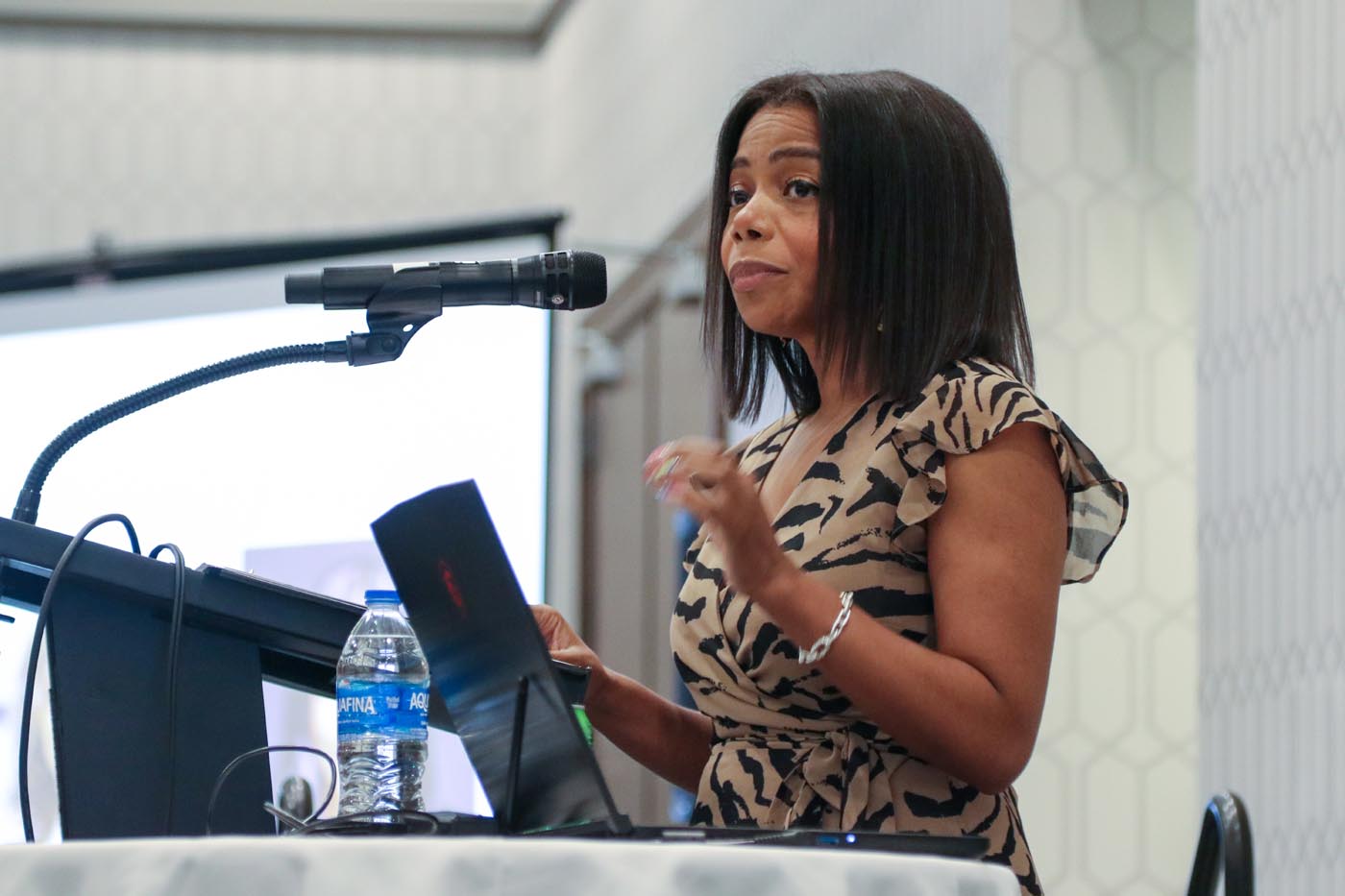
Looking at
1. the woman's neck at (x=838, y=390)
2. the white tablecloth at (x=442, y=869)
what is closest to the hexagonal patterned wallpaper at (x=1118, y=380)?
the woman's neck at (x=838, y=390)

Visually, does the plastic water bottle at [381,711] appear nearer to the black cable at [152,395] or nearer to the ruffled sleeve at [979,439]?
the black cable at [152,395]

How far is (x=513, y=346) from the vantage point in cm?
530

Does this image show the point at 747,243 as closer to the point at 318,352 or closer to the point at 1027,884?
the point at 318,352

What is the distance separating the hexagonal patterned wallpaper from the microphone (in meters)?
1.54

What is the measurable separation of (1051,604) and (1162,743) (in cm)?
158

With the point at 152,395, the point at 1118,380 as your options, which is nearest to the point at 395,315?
the point at 152,395

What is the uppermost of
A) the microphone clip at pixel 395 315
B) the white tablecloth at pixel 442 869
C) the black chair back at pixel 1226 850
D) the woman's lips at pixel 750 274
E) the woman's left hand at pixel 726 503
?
the woman's lips at pixel 750 274

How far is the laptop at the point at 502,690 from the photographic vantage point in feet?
3.50

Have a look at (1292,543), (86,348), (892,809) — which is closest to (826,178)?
(892,809)

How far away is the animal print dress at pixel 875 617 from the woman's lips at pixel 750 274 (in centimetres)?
16

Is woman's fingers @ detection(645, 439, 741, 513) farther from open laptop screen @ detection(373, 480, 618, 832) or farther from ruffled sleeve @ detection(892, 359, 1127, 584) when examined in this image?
ruffled sleeve @ detection(892, 359, 1127, 584)

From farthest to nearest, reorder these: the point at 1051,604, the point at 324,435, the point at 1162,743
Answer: the point at 324,435 → the point at 1162,743 → the point at 1051,604

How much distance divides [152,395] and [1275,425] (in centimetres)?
143

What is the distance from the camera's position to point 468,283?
140 centimetres
